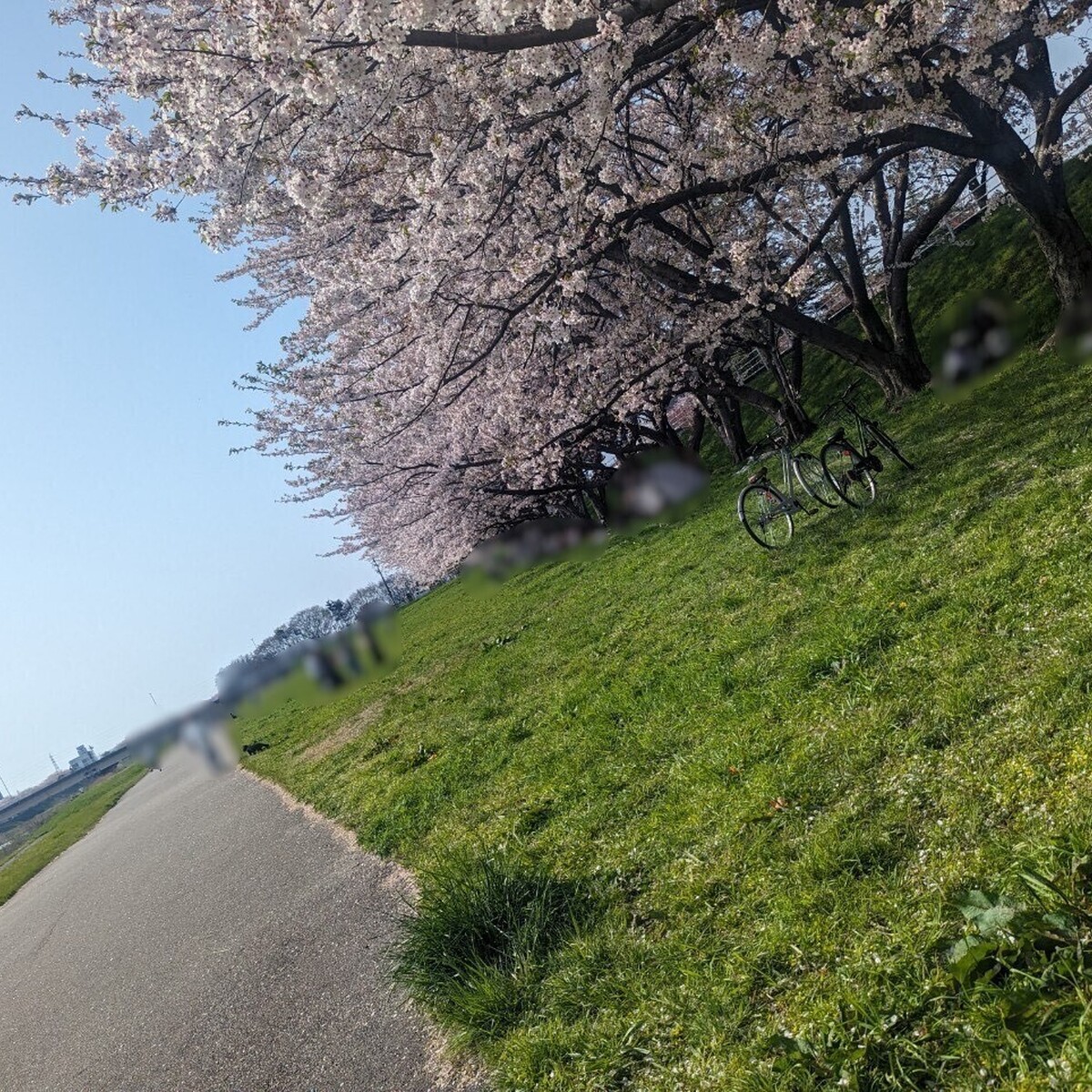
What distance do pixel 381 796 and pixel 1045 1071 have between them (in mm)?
7669

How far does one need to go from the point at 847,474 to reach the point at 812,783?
6.34 m

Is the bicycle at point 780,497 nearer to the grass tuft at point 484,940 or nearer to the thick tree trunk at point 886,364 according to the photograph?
the thick tree trunk at point 886,364

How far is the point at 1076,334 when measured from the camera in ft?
41.0

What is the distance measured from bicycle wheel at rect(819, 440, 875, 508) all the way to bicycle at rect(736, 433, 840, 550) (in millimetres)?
140

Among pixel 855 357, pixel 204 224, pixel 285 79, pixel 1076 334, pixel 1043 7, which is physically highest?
pixel 204 224

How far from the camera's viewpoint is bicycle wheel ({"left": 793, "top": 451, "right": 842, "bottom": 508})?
1056cm

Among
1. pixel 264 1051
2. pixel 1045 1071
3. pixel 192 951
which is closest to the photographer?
pixel 1045 1071

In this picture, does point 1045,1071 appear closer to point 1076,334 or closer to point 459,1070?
point 459,1070

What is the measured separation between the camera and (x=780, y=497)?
10.2 m

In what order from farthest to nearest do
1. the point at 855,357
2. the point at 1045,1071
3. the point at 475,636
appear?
the point at 475,636 < the point at 855,357 < the point at 1045,1071

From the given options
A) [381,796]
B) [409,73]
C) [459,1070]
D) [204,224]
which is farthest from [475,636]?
[459,1070]

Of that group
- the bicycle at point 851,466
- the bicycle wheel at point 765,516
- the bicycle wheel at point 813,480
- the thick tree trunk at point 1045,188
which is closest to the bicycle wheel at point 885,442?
the bicycle at point 851,466

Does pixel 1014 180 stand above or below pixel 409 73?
below

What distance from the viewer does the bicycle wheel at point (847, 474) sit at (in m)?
10.1
